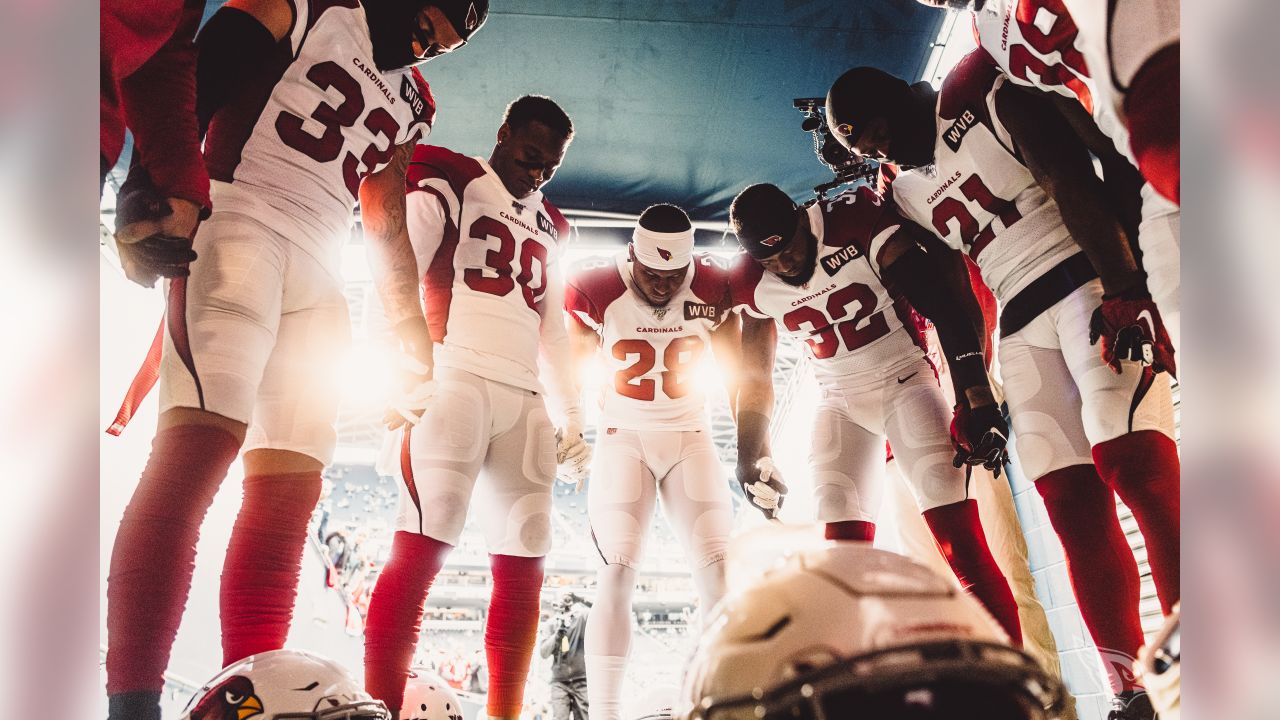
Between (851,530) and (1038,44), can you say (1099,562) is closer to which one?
(851,530)

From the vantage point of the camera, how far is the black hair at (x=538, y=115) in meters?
2.52

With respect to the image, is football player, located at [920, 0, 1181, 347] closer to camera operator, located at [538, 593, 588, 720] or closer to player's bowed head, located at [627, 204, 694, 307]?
player's bowed head, located at [627, 204, 694, 307]

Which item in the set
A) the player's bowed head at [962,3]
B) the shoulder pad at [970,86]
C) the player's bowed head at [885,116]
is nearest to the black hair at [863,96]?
the player's bowed head at [885,116]

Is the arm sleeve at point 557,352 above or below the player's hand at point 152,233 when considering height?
above

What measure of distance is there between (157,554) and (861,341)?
1.99 meters

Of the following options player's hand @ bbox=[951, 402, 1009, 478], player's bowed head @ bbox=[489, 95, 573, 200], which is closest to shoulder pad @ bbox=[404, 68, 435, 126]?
player's bowed head @ bbox=[489, 95, 573, 200]

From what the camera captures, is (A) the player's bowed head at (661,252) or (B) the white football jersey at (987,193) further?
(A) the player's bowed head at (661,252)

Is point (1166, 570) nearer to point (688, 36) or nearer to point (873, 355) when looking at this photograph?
point (873, 355)

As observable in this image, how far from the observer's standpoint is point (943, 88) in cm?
216

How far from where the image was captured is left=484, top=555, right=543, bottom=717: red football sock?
219cm

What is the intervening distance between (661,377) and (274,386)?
157cm

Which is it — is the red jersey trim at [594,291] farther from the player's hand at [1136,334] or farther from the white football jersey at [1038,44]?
the player's hand at [1136,334]

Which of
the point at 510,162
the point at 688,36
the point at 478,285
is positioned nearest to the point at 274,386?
the point at 478,285

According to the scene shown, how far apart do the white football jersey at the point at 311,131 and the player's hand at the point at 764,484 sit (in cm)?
158
